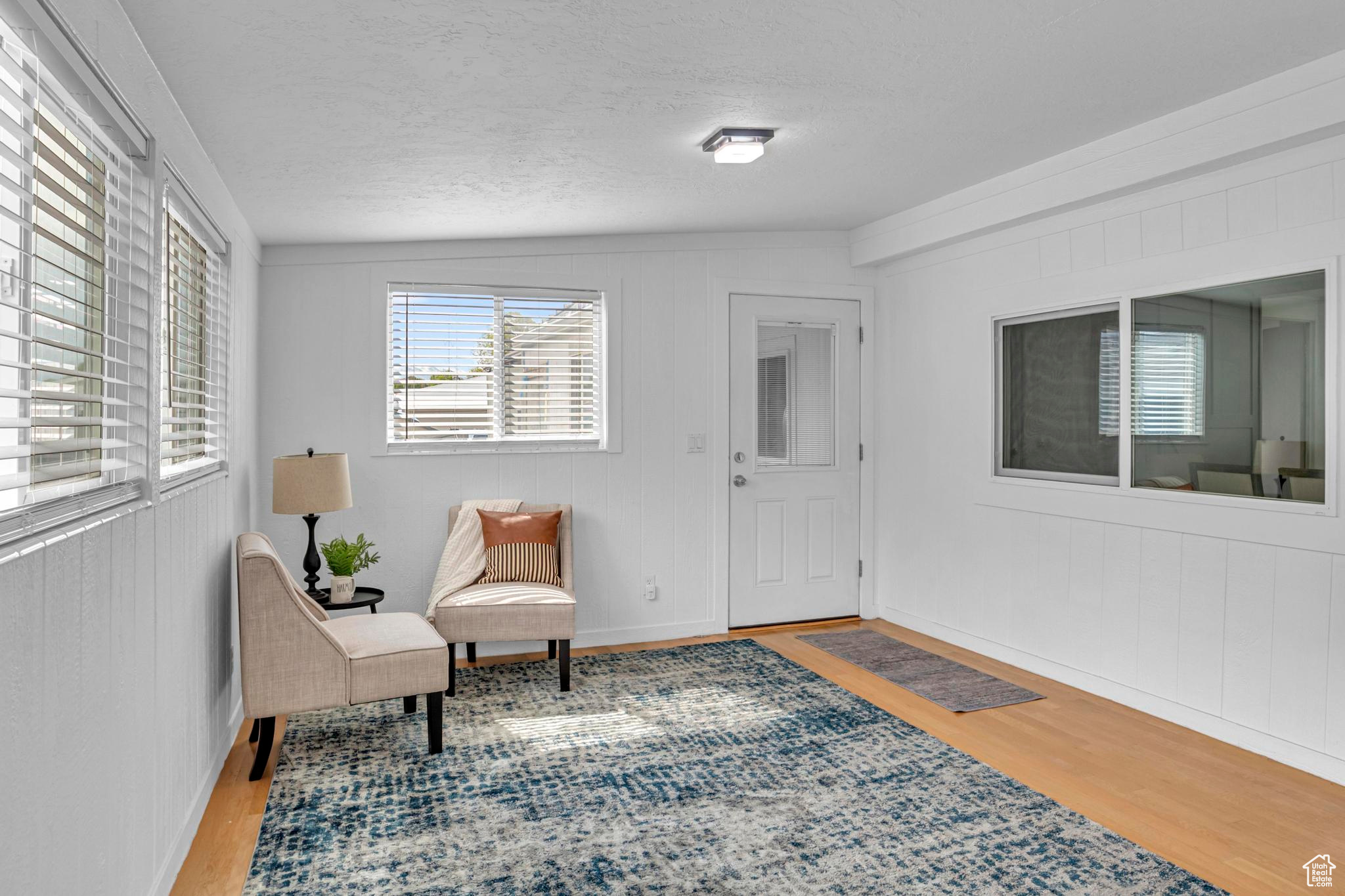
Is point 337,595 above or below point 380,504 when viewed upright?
below

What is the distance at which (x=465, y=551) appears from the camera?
445 centimetres

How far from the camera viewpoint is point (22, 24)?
1.40m

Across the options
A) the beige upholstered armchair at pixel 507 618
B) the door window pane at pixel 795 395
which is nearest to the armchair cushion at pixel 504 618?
the beige upholstered armchair at pixel 507 618

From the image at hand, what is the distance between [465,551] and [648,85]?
2.59 meters

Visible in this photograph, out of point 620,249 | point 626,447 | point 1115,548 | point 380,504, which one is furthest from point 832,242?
point 380,504

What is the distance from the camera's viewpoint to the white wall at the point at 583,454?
4.48 meters

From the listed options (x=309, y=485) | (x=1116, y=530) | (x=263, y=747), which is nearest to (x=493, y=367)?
(x=309, y=485)

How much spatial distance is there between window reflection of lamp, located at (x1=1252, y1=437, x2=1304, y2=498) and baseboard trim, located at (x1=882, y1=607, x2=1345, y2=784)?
91cm

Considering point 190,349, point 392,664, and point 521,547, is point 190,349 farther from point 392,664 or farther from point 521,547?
point 521,547

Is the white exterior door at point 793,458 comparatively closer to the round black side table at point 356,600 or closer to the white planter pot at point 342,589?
the round black side table at point 356,600

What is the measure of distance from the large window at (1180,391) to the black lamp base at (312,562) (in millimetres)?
3407

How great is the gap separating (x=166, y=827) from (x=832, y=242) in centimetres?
440

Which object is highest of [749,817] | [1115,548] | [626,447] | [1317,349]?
[1317,349]

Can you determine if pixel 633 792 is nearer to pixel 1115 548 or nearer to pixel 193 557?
pixel 193 557
